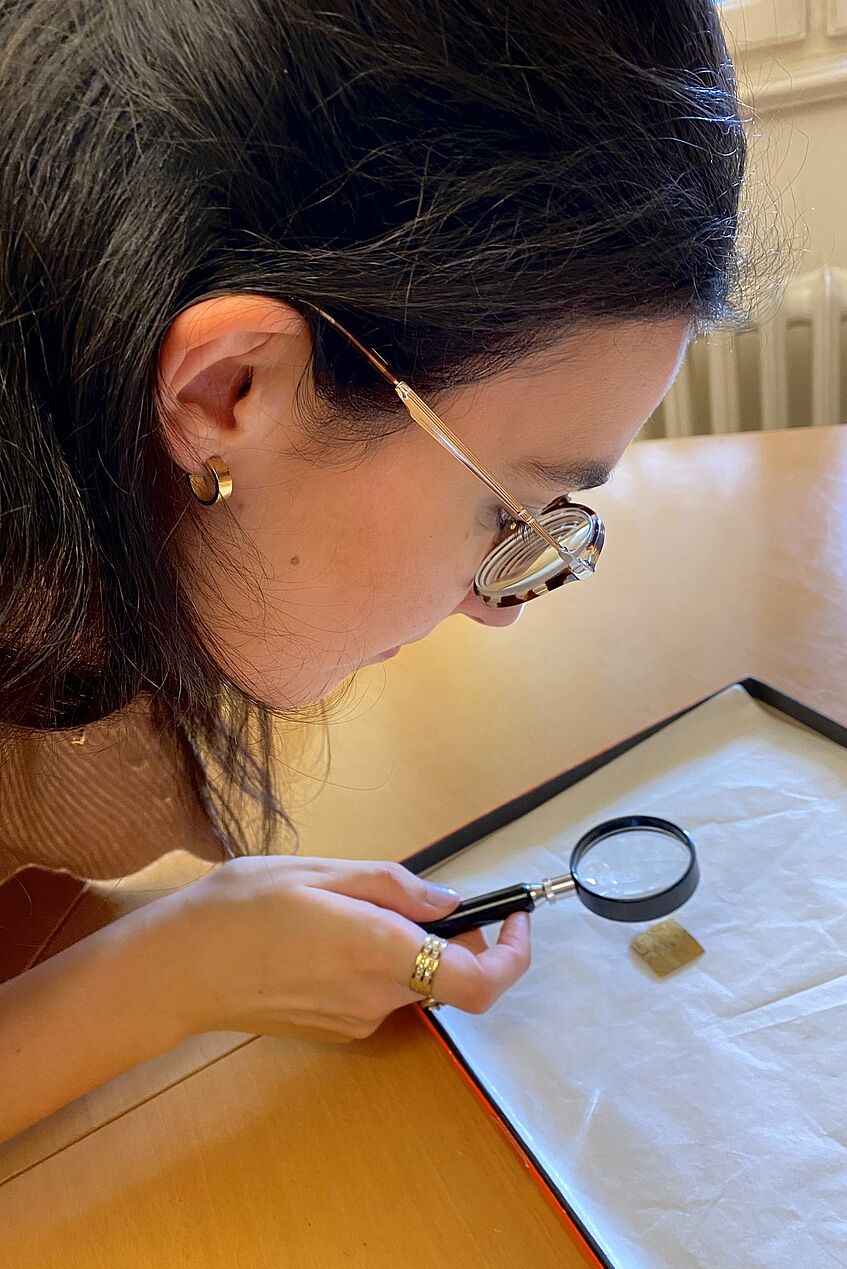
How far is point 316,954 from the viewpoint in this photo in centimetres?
77

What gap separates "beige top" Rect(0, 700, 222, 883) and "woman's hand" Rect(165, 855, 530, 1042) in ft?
0.53

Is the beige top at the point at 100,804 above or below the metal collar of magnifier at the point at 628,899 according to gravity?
above

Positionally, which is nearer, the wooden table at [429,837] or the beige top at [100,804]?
the wooden table at [429,837]

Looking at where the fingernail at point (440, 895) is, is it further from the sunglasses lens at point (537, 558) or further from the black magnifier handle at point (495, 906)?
the sunglasses lens at point (537, 558)

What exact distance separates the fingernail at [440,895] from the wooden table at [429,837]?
0.08 meters

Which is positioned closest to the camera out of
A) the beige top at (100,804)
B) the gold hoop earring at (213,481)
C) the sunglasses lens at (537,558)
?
the gold hoop earring at (213,481)

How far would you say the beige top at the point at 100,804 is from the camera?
896 mm

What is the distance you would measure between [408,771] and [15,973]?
15.6 inches

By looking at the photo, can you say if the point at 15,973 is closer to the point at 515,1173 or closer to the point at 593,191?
the point at 515,1173

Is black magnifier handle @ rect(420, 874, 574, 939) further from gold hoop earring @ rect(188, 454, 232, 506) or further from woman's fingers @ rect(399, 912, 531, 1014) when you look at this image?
gold hoop earring @ rect(188, 454, 232, 506)

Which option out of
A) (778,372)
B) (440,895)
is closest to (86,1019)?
(440,895)

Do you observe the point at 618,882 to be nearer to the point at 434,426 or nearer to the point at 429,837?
the point at 429,837

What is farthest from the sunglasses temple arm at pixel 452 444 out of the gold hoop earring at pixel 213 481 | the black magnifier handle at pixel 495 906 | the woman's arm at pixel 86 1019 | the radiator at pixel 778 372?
the radiator at pixel 778 372

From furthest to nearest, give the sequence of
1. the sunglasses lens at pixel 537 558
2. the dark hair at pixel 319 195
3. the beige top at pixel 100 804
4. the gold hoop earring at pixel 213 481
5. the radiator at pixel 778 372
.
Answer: the radiator at pixel 778 372
the beige top at pixel 100 804
the sunglasses lens at pixel 537 558
the gold hoop earring at pixel 213 481
the dark hair at pixel 319 195
